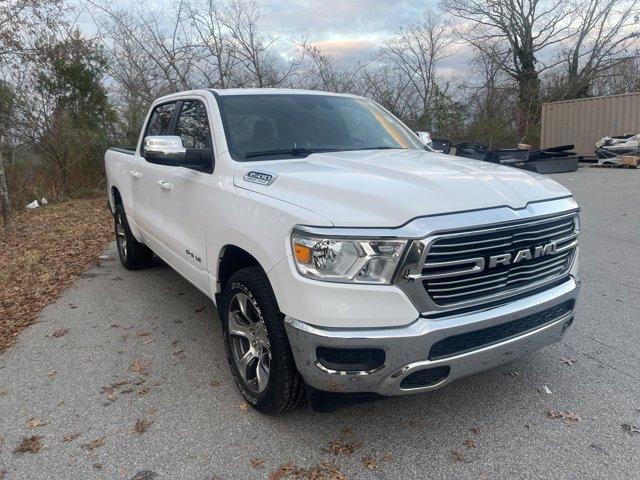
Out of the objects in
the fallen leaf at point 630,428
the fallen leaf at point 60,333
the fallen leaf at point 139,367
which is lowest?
the fallen leaf at point 630,428

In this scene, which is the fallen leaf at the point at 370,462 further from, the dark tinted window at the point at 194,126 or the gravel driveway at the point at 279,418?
the dark tinted window at the point at 194,126

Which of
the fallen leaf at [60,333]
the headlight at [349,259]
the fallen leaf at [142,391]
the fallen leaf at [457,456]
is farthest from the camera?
the fallen leaf at [60,333]

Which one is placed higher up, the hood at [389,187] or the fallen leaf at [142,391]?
the hood at [389,187]

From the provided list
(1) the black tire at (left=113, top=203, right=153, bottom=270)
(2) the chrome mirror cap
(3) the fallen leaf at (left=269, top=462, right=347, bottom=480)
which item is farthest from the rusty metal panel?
(3) the fallen leaf at (left=269, top=462, right=347, bottom=480)

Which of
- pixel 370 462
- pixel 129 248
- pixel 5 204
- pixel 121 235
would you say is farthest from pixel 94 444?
pixel 5 204

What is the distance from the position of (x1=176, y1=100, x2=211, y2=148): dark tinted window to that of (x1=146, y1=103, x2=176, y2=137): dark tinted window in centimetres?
36

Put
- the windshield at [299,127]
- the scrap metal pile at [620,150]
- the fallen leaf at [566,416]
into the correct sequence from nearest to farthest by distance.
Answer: the fallen leaf at [566,416] → the windshield at [299,127] → the scrap metal pile at [620,150]

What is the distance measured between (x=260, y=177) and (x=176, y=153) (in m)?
0.76

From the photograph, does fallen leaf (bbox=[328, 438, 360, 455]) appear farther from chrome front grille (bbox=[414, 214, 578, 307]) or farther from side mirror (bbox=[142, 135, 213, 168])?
side mirror (bbox=[142, 135, 213, 168])

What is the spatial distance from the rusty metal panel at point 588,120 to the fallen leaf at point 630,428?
2080cm

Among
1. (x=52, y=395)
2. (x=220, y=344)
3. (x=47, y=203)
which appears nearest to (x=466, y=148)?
(x=47, y=203)

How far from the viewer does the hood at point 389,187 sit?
2.42 m

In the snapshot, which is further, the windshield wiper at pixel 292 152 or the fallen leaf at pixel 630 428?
the windshield wiper at pixel 292 152

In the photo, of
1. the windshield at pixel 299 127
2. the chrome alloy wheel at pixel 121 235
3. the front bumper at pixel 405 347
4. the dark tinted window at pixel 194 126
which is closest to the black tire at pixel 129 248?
the chrome alloy wheel at pixel 121 235
